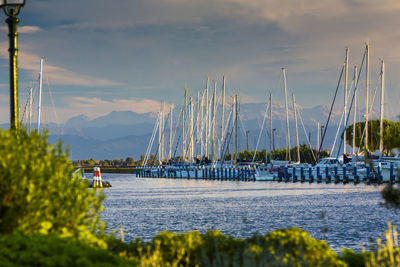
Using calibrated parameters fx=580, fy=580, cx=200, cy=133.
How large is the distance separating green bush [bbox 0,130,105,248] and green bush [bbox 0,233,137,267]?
48 centimetres

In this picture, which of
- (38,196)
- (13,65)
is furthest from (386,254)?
(13,65)

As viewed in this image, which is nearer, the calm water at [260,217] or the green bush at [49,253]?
the green bush at [49,253]

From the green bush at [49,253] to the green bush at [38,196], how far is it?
48 cm

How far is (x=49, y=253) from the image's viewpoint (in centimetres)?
862

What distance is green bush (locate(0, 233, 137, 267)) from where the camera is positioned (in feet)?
27.6

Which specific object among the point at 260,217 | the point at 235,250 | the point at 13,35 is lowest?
the point at 260,217

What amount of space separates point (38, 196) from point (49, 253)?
5.01 feet

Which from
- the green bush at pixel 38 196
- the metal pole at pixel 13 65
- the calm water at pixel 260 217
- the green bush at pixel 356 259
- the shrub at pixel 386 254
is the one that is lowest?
the calm water at pixel 260 217

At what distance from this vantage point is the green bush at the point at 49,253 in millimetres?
8414

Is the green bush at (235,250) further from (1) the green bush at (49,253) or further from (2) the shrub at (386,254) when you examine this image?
(1) the green bush at (49,253)

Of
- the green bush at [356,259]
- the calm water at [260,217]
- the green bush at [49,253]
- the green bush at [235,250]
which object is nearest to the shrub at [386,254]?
the green bush at [356,259]

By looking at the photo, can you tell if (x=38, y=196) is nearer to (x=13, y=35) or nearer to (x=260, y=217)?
(x=13, y=35)

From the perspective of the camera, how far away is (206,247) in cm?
1127

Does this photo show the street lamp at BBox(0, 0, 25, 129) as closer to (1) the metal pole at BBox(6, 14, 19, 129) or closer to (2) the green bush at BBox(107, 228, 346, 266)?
(1) the metal pole at BBox(6, 14, 19, 129)
